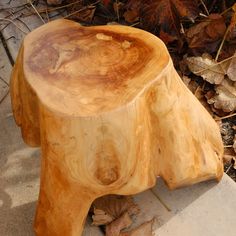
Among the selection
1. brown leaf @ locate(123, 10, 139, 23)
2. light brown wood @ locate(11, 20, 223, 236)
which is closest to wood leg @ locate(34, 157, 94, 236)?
light brown wood @ locate(11, 20, 223, 236)

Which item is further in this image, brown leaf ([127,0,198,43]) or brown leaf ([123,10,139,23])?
brown leaf ([123,10,139,23])

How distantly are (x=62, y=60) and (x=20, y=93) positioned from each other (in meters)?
0.25

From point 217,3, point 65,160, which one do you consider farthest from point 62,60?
point 217,3

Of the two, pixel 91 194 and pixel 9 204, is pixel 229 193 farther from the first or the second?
pixel 9 204

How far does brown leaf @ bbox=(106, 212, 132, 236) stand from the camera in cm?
184

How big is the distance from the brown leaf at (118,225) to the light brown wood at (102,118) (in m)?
0.15

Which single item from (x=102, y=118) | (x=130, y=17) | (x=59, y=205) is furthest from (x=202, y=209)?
(x=130, y=17)

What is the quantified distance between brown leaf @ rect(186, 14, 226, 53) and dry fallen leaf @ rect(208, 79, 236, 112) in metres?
0.20

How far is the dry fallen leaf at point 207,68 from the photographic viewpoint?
2.31m

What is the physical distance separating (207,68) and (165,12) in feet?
1.15

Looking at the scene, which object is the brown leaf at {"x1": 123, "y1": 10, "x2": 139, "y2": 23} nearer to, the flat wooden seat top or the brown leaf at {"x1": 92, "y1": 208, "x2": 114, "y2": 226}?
the flat wooden seat top

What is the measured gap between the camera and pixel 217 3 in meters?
2.54

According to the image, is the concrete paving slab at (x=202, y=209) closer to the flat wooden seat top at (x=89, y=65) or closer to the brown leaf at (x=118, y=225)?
the brown leaf at (x=118, y=225)

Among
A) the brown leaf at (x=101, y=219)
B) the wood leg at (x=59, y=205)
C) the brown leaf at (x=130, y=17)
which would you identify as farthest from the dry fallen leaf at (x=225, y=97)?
the wood leg at (x=59, y=205)
